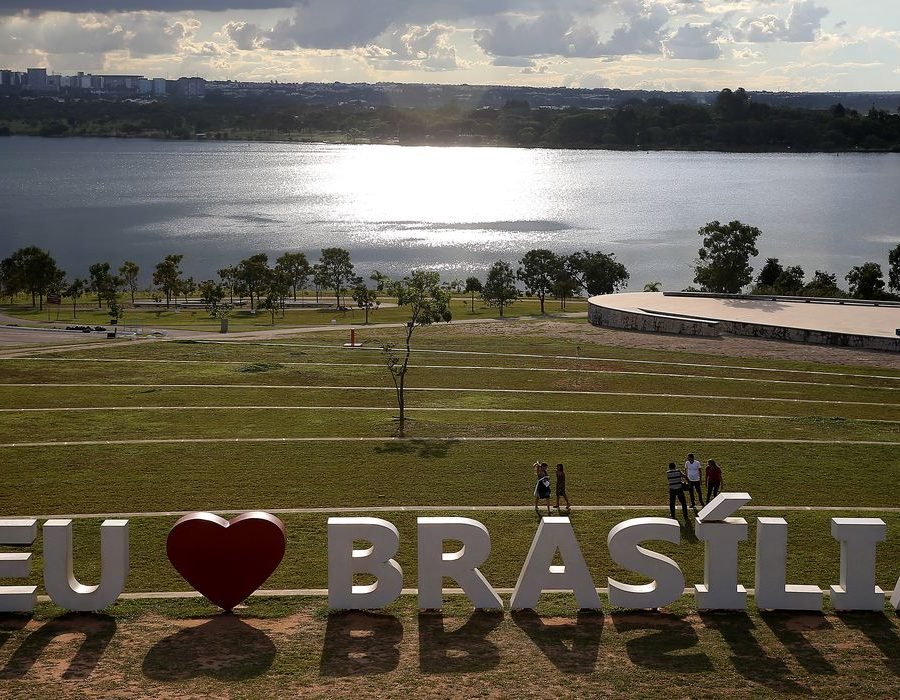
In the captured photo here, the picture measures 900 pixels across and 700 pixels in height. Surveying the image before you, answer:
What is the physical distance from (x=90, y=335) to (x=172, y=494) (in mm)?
40665

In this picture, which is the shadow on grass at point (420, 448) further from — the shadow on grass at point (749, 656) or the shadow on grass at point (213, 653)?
the shadow on grass at point (749, 656)

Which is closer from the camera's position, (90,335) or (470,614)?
(470,614)

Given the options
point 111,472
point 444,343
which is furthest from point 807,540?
point 444,343

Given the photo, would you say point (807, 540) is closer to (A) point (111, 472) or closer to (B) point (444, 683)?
(B) point (444, 683)

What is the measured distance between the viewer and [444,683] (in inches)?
667

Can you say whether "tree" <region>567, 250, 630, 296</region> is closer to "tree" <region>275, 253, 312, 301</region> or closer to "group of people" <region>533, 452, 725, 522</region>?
"tree" <region>275, 253, 312, 301</region>

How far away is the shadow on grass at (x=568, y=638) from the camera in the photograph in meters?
17.7

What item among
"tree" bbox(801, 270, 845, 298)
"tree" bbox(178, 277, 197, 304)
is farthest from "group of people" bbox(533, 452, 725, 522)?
"tree" bbox(178, 277, 197, 304)

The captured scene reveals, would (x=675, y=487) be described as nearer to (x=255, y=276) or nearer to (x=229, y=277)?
(x=255, y=276)

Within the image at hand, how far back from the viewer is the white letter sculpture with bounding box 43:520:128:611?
18.8 metres

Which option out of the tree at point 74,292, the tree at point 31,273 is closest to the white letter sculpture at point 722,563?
the tree at point 74,292

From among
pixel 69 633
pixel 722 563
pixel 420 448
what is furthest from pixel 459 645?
pixel 420 448

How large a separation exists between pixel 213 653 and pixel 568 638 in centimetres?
581

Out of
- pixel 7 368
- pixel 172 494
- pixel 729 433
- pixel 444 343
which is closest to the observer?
pixel 172 494
